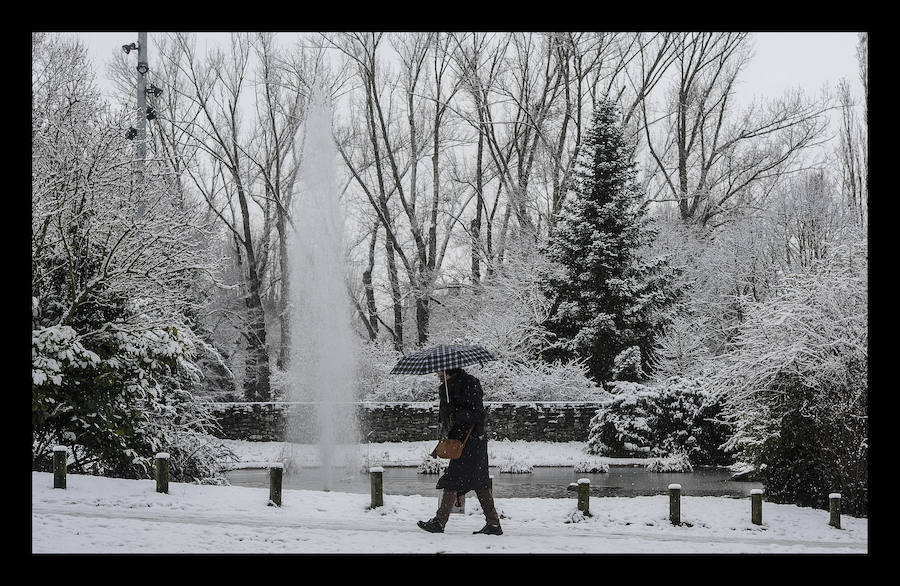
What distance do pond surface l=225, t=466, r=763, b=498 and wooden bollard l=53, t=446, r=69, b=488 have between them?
18.5 feet

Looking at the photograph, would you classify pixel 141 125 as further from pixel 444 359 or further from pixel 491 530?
pixel 491 530

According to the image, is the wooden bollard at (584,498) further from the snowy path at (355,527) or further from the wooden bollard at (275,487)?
the wooden bollard at (275,487)

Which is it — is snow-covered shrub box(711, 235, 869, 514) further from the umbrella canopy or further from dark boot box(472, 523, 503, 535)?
dark boot box(472, 523, 503, 535)

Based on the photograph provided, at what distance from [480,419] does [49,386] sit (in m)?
5.62

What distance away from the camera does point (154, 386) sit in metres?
13.1

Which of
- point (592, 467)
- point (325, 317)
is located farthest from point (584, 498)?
point (325, 317)

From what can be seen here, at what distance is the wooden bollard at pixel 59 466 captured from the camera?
34.2 ft

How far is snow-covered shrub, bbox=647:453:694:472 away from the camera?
1847cm

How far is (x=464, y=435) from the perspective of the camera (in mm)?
8820

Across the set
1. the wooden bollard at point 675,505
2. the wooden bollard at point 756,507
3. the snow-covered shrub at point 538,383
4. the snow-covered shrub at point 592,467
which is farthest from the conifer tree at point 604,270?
the wooden bollard at point 675,505

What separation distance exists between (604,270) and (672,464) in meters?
8.63

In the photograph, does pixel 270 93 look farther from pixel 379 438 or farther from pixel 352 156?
pixel 379 438

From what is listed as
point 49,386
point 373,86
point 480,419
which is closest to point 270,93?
point 373,86

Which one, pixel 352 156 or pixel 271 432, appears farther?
pixel 352 156
